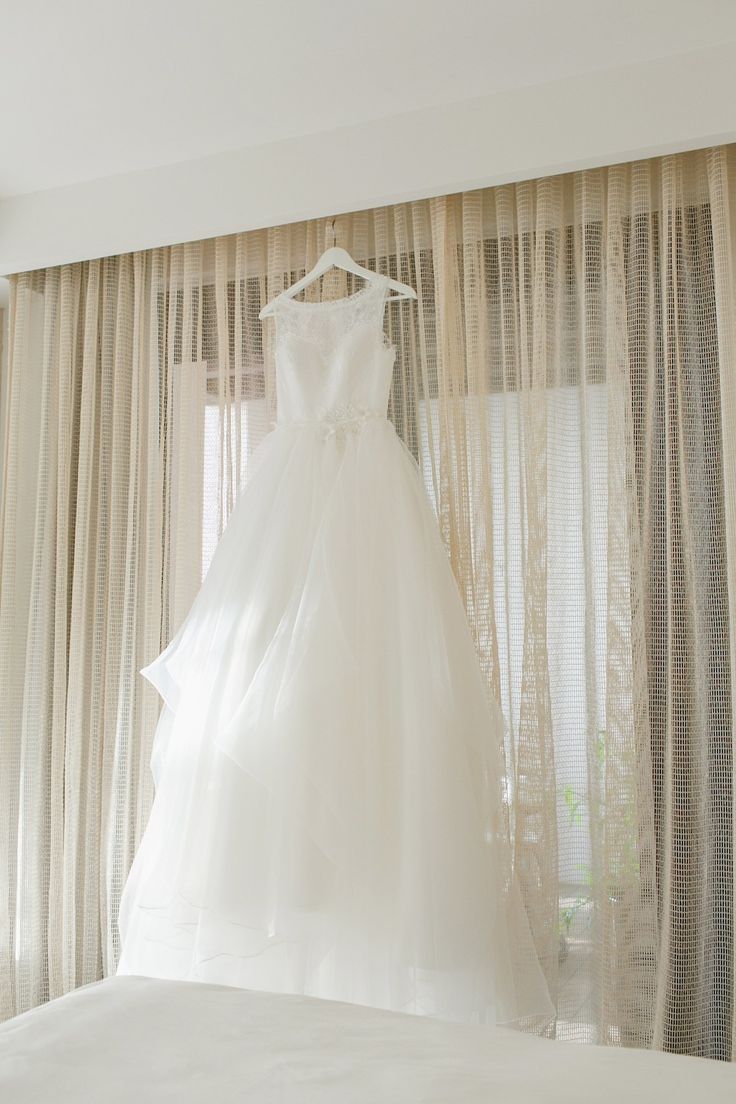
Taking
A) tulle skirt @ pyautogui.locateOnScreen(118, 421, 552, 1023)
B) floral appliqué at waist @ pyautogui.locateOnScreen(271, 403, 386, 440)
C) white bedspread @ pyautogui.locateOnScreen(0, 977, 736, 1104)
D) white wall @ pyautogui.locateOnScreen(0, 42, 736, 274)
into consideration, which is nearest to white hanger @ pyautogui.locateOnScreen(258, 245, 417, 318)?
white wall @ pyautogui.locateOnScreen(0, 42, 736, 274)

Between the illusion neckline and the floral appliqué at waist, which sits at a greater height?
the illusion neckline

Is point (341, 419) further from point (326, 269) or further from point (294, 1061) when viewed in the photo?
point (294, 1061)

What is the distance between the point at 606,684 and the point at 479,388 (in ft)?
2.65

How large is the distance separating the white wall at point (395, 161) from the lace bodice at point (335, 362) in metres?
0.27

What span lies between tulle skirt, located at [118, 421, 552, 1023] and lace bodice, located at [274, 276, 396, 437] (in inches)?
6.4

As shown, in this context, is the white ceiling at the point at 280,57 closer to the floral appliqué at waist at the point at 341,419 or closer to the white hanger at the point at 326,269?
the white hanger at the point at 326,269

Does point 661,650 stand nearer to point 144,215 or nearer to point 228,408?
point 228,408

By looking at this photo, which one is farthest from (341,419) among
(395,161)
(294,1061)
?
(294,1061)

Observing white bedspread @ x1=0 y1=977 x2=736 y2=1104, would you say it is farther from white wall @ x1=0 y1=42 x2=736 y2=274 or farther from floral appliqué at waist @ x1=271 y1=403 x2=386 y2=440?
white wall @ x1=0 y1=42 x2=736 y2=274

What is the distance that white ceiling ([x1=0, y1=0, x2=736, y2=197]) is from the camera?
199 cm

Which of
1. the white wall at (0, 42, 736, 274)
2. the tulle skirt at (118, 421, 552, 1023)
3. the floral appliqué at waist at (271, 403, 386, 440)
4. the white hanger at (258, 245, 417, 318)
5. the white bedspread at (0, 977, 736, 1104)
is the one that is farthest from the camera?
the white hanger at (258, 245, 417, 318)

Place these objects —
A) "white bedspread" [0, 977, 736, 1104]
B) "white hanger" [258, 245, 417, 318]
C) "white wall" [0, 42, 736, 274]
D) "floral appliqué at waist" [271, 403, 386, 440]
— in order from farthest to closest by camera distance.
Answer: "white hanger" [258, 245, 417, 318] → "floral appliqué at waist" [271, 403, 386, 440] → "white wall" [0, 42, 736, 274] → "white bedspread" [0, 977, 736, 1104]

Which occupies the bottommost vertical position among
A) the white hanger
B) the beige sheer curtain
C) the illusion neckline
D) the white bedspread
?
the white bedspread

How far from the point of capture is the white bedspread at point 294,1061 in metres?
1.08
